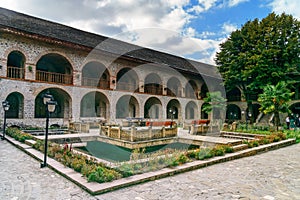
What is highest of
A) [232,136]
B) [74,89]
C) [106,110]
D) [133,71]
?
[133,71]

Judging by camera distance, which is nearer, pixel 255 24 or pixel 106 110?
pixel 106 110

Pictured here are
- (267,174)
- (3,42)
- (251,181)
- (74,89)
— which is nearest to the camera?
(251,181)

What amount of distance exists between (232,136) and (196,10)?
8.38 m

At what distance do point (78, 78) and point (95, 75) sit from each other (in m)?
4.66

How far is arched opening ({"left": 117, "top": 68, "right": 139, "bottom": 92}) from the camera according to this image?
72.0ft

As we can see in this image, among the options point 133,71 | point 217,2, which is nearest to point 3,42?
point 133,71

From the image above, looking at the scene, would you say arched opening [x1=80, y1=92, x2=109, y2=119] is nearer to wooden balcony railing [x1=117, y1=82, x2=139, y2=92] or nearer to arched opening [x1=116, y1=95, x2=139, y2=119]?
wooden balcony railing [x1=117, y1=82, x2=139, y2=92]

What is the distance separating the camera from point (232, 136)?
1495 cm

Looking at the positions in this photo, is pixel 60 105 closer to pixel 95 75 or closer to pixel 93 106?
pixel 93 106

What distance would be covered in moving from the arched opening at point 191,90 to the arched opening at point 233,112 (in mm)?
7003

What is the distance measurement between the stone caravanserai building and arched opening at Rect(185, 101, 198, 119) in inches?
5.9

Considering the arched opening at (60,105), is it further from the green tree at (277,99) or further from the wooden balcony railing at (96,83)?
the green tree at (277,99)

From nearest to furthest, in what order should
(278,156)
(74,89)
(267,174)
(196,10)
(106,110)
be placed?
(267,174)
(278,156)
(196,10)
(74,89)
(106,110)

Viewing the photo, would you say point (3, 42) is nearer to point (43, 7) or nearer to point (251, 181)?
point (43, 7)
